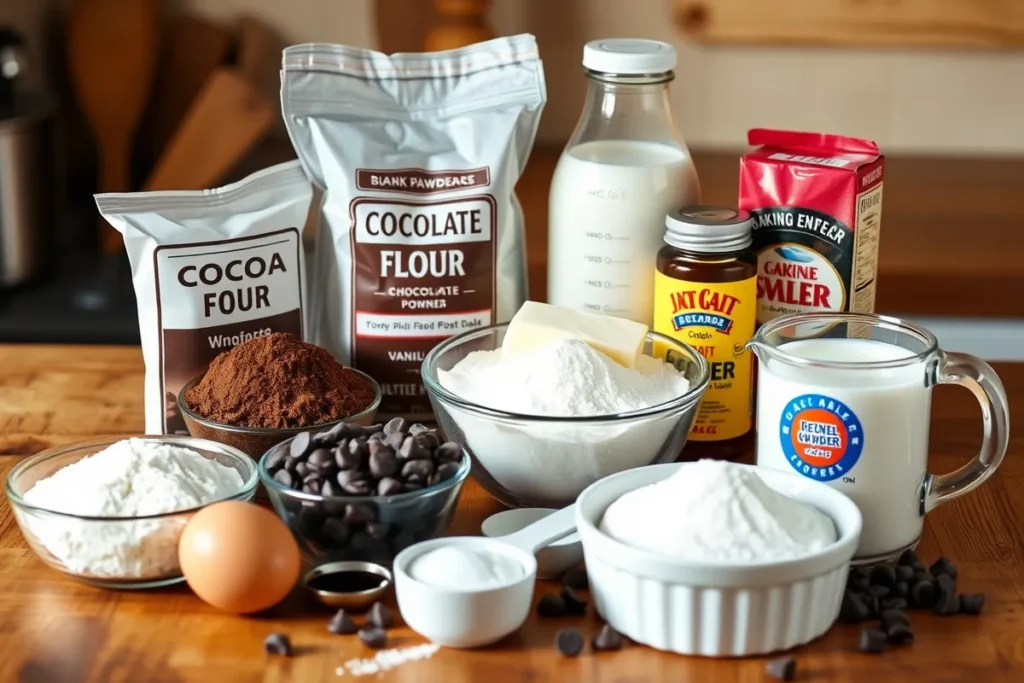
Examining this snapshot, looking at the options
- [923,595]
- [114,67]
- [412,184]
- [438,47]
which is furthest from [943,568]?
[114,67]

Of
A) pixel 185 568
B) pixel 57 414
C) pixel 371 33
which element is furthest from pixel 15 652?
pixel 371 33

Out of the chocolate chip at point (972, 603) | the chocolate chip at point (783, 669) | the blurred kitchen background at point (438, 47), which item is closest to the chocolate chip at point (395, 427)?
the chocolate chip at point (783, 669)

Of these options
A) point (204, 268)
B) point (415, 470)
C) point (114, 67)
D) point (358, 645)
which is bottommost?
point (358, 645)

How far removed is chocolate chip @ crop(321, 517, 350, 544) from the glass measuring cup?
1.17 feet

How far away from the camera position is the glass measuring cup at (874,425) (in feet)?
3.51

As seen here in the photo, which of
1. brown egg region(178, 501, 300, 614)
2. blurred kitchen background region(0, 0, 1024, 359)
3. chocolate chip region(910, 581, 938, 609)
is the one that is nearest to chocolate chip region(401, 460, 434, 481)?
brown egg region(178, 501, 300, 614)

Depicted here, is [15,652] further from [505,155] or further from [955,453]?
[955,453]

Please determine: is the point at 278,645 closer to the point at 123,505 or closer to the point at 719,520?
the point at 123,505

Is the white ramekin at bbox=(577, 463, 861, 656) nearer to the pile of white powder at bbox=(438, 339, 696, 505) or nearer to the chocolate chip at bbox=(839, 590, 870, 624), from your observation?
the chocolate chip at bbox=(839, 590, 870, 624)

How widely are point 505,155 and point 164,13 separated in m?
1.34

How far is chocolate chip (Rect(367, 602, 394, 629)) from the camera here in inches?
39.4

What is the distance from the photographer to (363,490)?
1055 millimetres

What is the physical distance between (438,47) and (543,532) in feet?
4.32

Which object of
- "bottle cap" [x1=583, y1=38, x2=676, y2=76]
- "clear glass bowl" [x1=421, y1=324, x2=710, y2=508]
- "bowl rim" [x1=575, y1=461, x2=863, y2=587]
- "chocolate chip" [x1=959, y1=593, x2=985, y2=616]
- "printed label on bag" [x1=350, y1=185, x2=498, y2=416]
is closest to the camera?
"bowl rim" [x1=575, y1=461, x2=863, y2=587]
